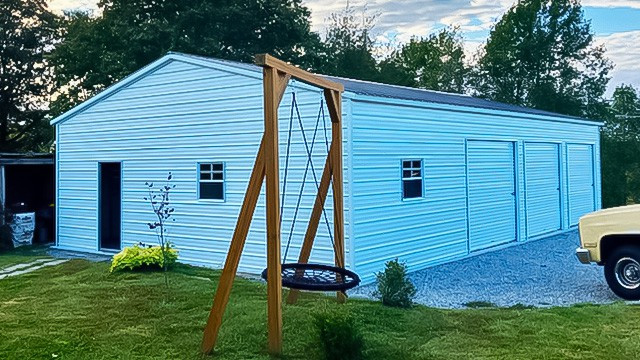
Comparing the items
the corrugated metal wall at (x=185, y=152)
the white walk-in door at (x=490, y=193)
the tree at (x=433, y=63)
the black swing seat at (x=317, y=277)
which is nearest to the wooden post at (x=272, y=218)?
the black swing seat at (x=317, y=277)

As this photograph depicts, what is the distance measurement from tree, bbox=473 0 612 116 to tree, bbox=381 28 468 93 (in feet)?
10.0

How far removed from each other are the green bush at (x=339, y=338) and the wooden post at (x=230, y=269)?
0.95 metres

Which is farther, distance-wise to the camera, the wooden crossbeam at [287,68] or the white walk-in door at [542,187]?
the white walk-in door at [542,187]

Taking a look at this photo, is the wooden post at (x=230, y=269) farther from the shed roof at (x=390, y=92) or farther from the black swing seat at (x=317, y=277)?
the shed roof at (x=390, y=92)

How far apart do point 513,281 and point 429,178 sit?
248 cm

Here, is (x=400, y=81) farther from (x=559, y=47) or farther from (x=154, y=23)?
(x=154, y=23)

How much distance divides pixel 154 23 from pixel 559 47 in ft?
65.7

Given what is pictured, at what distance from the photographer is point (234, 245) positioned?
205 inches

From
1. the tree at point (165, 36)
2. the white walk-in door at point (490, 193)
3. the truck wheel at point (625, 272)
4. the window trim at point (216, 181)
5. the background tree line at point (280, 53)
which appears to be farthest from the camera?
the tree at point (165, 36)

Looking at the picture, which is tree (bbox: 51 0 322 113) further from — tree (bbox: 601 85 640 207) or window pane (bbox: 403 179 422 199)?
window pane (bbox: 403 179 422 199)

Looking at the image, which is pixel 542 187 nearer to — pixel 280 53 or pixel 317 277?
pixel 317 277

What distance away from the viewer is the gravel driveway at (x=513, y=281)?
25.0 ft

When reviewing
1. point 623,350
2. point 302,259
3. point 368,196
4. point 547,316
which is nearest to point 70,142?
point 368,196

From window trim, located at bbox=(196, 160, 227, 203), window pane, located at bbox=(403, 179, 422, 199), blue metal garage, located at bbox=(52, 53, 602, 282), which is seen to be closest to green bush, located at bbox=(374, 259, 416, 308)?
blue metal garage, located at bbox=(52, 53, 602, 282)
